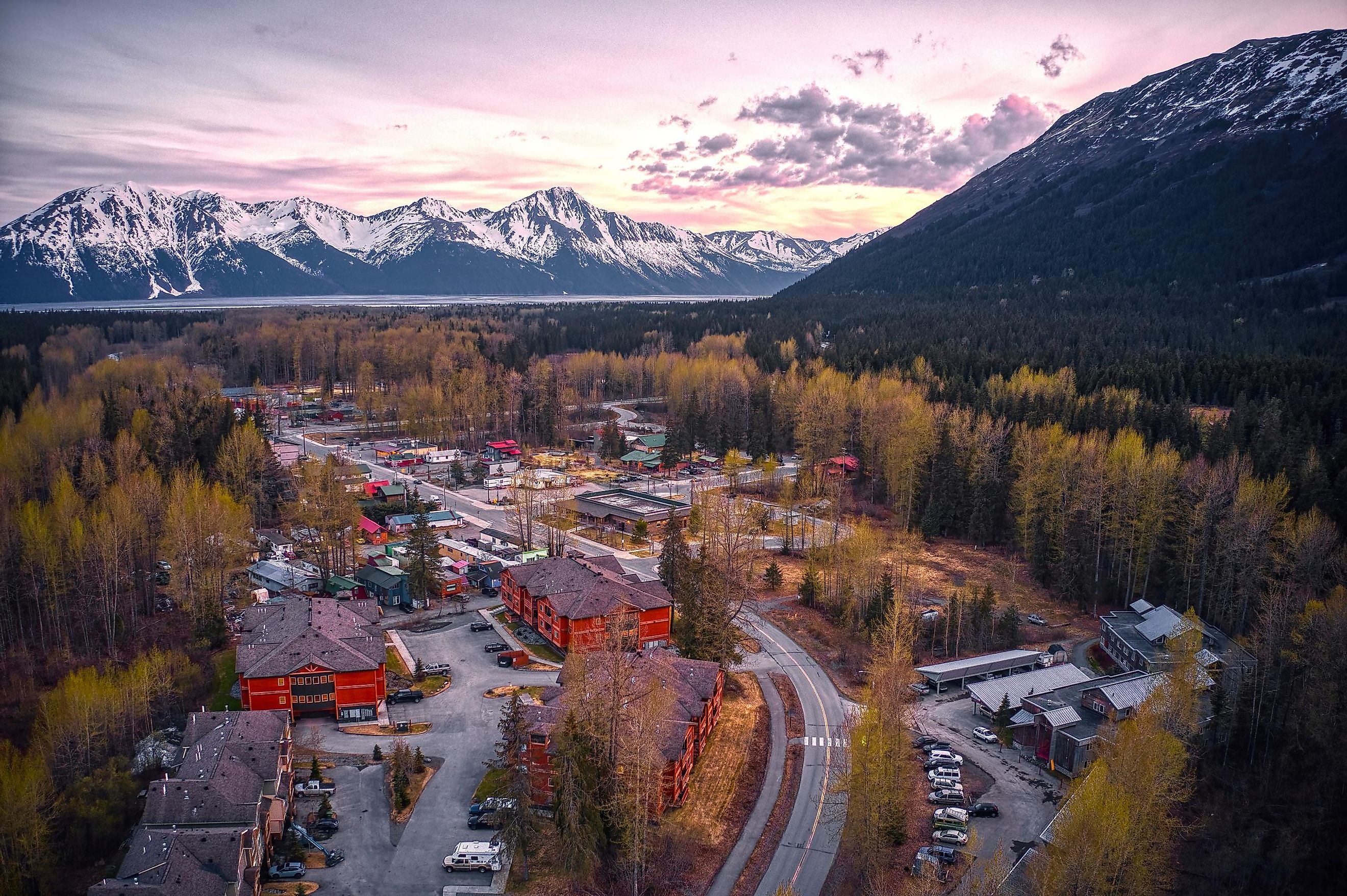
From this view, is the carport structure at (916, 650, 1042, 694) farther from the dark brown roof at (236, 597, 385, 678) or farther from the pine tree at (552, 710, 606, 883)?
the dark brown roof at (236, 597, 385, 678)

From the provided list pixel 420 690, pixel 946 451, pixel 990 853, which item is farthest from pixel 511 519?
pixel 990 853

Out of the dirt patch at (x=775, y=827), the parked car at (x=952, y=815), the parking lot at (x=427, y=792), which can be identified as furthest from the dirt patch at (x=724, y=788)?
the parking lot at (x=427, y=792)

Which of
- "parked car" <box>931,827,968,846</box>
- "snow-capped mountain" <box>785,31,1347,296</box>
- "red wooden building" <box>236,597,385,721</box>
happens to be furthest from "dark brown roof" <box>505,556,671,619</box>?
"snow-capped mountain" <box>785,31,1347,296</box>

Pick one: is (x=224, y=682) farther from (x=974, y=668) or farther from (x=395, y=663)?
(x=974, y=668)

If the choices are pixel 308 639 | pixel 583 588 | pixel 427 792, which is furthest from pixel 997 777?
pixel 308 639

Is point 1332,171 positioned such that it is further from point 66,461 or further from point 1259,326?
point 66,461
